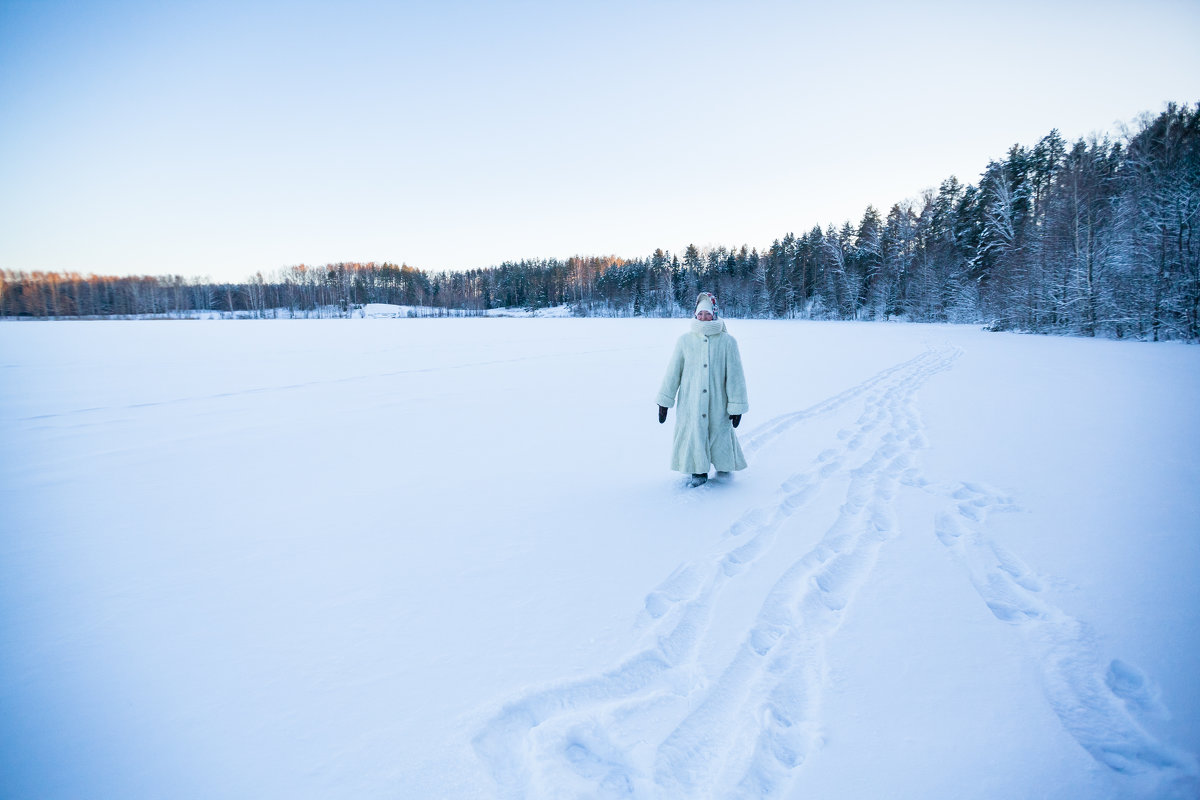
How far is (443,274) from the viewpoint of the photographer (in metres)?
106

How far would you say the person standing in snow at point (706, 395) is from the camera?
166 inches

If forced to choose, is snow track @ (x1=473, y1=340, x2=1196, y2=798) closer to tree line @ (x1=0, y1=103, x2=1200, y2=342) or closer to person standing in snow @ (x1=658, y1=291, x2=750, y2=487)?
person standing in snow @ (x1=658, y1=291, x2=750, y2=487)

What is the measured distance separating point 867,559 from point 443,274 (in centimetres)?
11279

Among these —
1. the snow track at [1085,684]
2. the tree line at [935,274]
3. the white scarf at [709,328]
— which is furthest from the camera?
the tree line at [935,274]

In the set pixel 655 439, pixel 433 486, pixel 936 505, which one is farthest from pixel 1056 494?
pixel 433 486

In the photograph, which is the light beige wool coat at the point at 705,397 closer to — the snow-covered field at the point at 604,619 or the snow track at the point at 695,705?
the snow-covered field at the point at 604,619

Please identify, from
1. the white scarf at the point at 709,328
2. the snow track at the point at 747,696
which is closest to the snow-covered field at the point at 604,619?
the snow track at the point at 747,696

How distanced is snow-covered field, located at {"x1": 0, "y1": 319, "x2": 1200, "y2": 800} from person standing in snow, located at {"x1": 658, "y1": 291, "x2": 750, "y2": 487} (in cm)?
34

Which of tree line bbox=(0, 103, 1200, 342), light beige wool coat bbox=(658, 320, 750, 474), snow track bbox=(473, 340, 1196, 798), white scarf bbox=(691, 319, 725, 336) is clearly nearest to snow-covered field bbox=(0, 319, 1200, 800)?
snow track bbox=(473, 340, 1196, 798)

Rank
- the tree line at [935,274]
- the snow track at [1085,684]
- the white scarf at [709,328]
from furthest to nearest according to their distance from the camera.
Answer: the tree line at [935,274], the white scarf at [709,328], the snow track at [1085,684]

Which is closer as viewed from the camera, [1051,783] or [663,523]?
[1051,783]

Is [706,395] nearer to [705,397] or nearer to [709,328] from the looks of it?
[705,397]

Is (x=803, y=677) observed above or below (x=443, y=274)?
below

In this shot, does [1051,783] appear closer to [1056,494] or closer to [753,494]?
[753,494]
